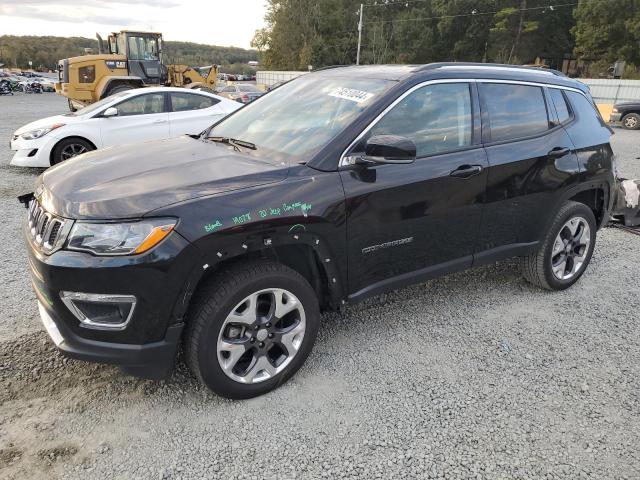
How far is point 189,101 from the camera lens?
9.02 metres

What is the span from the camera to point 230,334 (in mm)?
2697

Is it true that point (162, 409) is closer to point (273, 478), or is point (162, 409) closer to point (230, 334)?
point (230, 334)

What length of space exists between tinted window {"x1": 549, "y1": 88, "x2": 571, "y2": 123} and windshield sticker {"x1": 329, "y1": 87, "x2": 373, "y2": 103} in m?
1.80

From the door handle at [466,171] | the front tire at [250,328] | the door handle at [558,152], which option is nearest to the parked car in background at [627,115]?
the door handle at [558,152]

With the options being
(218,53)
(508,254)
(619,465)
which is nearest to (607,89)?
(508,254)

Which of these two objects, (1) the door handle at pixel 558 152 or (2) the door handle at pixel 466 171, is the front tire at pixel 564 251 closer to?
(1) the door handle at pixel 558 152

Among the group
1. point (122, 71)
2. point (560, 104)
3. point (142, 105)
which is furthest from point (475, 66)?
point (122, 71)

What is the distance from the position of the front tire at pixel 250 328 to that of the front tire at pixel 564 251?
2.23 meters

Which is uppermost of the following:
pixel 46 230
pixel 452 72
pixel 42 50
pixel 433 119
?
pixel 42 50

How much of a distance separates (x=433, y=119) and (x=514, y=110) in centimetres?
83

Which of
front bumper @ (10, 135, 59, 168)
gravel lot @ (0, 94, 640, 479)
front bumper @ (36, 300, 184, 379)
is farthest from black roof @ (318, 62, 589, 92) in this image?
front bumper @ (10, 135, 59, 168)

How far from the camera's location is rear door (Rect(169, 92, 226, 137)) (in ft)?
28.5

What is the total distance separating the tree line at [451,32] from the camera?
43.1 m

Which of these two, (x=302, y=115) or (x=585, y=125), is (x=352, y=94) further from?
(x=585, y=125)
